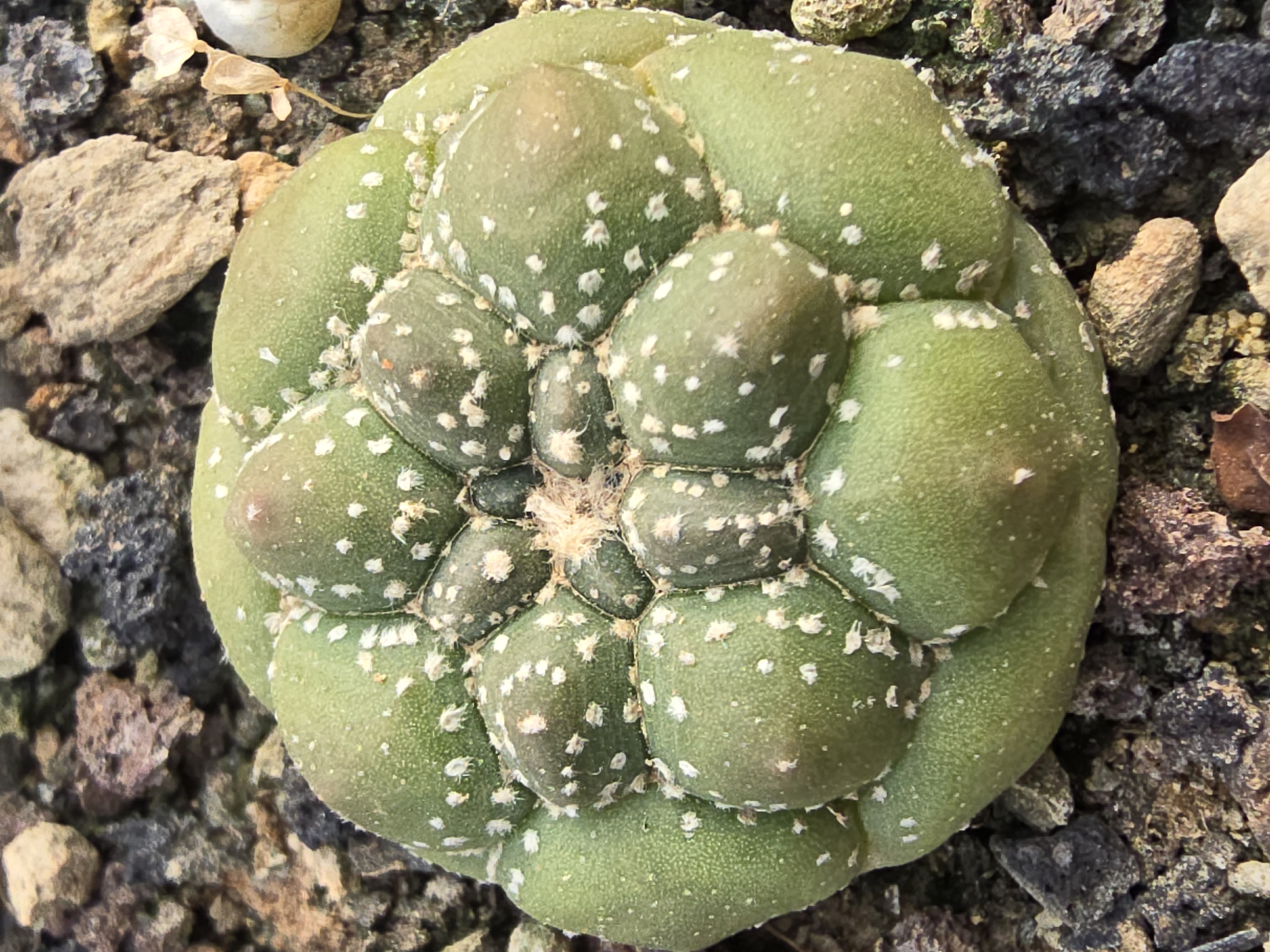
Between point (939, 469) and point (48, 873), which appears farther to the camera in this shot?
point (48, 873)

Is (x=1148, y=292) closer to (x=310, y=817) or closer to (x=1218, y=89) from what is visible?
(x=1218, y=89)

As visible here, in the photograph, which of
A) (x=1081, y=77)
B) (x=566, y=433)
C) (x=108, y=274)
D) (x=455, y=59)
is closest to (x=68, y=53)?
(x=108, y=274)

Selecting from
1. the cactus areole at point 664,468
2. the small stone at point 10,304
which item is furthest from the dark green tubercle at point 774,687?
the small stone at point 10,304

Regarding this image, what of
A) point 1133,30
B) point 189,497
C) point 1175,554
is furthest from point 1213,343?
point 189,497

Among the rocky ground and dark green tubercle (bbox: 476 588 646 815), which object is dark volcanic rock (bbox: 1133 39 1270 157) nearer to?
the rocky ground

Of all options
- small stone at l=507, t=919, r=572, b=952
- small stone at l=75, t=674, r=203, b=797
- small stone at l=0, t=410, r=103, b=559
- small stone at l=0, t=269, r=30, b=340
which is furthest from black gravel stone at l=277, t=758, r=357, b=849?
small stone at l=0, t=269, r=30, b=340

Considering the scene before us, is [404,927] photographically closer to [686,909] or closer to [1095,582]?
[686,909]
